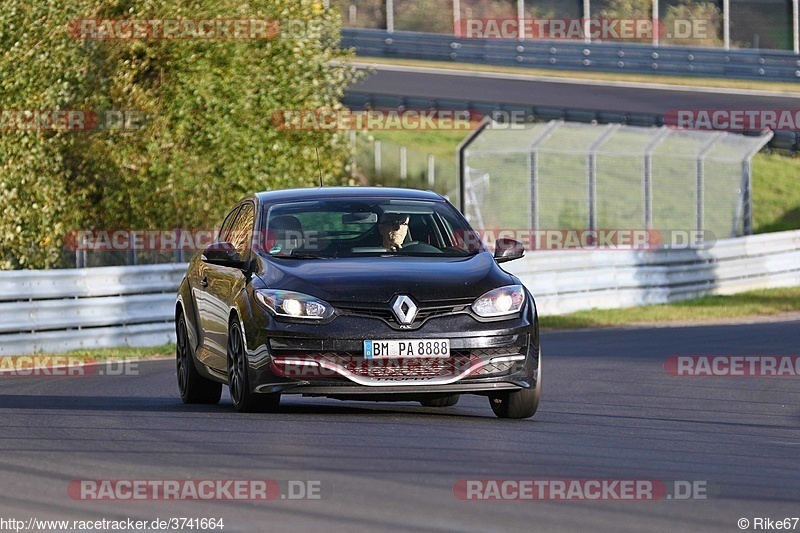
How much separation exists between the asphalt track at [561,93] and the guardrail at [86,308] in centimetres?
2179

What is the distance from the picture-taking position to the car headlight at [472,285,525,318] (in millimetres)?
10359

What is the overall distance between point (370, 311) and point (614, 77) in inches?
1464

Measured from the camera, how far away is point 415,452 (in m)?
8.89

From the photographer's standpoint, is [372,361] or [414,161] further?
[414,161]

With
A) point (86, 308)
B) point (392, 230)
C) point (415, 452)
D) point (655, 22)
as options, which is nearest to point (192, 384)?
point (392, 230)

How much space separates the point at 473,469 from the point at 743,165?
22.0 metres

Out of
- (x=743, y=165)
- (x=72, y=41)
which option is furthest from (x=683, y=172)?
(x=72, y=41)

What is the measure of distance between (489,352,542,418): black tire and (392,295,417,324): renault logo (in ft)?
3.19

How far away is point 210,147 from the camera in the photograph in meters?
25.2

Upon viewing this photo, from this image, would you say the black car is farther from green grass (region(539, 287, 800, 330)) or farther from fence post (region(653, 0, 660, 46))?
fence post (region(653, 0, 660, 46))

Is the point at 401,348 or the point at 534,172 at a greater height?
the point at 401,348

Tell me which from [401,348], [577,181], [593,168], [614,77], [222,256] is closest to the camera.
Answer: [401,348]

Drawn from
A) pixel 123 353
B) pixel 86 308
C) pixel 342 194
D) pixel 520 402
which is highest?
pixel 342 194

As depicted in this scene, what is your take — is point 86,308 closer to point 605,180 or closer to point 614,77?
point 605,180
